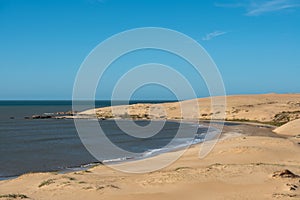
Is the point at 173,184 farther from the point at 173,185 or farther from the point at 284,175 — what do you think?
the point at 284,175

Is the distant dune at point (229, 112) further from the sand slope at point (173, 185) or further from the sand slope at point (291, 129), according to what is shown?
the sand slope at point (173, 185)

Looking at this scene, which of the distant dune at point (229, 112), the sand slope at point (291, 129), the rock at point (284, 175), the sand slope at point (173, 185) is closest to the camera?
the sand slope at point (173, 185)

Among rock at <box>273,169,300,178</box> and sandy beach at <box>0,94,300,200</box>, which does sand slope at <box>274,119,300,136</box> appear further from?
rock at <box>273,169,300,178</box>

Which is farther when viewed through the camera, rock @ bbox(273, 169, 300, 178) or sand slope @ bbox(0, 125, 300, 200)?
rock @ bbox(273, 169, 300, 178)

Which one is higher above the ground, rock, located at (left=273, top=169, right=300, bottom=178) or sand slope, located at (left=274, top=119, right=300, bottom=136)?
rock, located at (left=273, top=169, right=300, bottom=178)

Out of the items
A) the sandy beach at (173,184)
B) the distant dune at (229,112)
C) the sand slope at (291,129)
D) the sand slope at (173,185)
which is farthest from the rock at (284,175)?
the distant dune at (229,112)

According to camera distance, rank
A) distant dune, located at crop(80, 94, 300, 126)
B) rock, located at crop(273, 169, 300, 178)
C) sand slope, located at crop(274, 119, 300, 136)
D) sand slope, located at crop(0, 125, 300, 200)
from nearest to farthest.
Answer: sand slope, located at crop(0, 125, 300, 200)
rock, located at crop(273, 169, 300, 178)
sand slope, located at crop(274, 119, 300, 136)
distant dune, located at crop(80, 94, 300, 126)

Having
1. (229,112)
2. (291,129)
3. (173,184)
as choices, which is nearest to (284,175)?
(173,184)

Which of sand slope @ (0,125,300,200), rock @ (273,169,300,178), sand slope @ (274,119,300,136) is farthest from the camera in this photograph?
sand slope @ (274,119,300,136)

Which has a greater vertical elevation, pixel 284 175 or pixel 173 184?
pixel 284 175

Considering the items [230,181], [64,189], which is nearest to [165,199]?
[230,181]

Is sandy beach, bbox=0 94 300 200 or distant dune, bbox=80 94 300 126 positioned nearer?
sandy beach, bbox=0 94 300 200

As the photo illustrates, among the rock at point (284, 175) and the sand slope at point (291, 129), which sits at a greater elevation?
the rock at point (284, 175)

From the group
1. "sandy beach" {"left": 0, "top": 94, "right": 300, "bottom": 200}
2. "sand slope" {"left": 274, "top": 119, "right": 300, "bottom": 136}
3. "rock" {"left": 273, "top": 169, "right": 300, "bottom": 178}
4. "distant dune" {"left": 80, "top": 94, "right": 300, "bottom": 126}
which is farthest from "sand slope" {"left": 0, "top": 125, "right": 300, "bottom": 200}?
"distant dune" {"left": 80, "top": 94, "right": 300, "bottom": 126}
